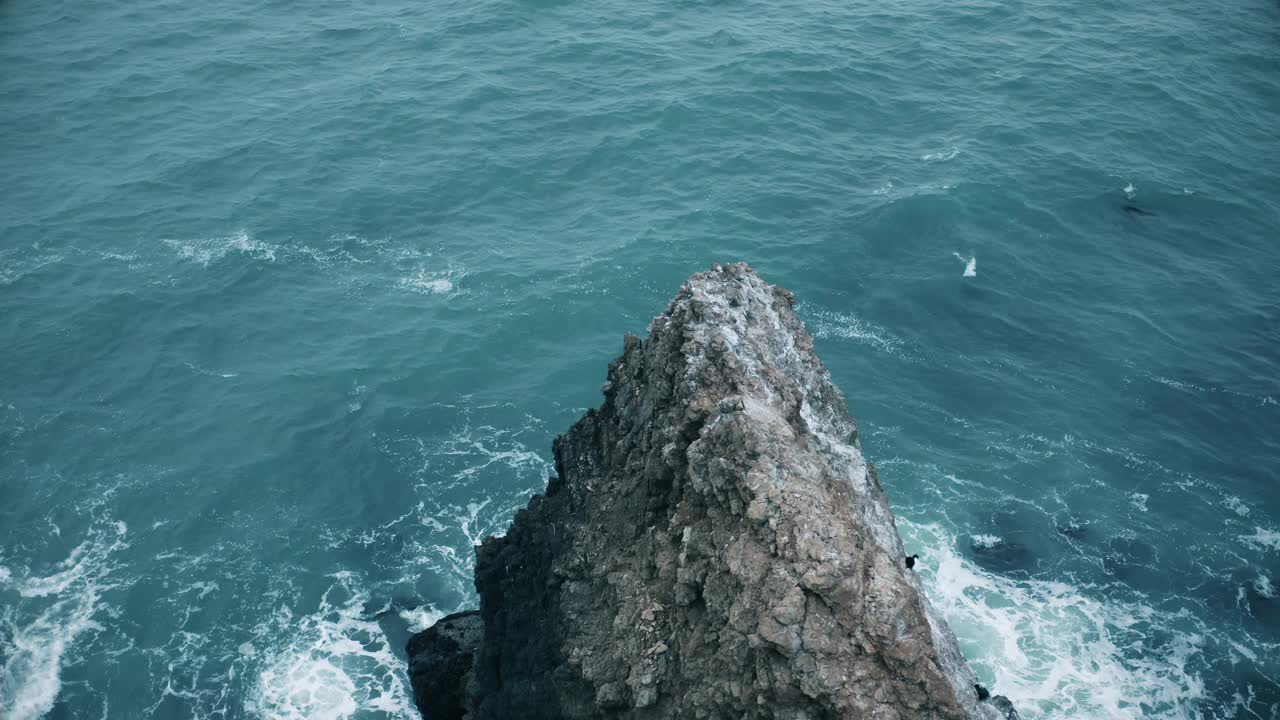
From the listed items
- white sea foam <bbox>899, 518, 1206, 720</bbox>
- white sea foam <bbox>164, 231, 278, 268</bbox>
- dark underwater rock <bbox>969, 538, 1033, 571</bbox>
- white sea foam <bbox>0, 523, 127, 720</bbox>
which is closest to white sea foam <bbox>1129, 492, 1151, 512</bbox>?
white sea foam <bbox>899, 518, 1206, 720</bbox>

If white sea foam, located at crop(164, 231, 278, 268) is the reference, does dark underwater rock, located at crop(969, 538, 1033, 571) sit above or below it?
below

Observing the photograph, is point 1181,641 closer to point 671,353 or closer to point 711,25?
point 671,353

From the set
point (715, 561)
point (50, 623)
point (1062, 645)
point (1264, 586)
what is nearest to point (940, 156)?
point (1264, 586)

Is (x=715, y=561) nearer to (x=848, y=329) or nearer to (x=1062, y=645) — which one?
(x=1062, y=645)

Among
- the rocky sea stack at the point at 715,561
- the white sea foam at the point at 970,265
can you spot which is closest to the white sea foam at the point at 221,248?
the rocky sea stack at the point at 715,561

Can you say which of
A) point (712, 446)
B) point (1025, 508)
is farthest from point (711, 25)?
point (712, 446)

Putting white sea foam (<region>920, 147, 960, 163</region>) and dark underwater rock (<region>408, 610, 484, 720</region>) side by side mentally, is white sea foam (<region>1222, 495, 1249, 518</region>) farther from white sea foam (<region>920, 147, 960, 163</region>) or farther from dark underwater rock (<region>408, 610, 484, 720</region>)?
dark underwater rock (<region>408, 610, 484, 720</region>)
